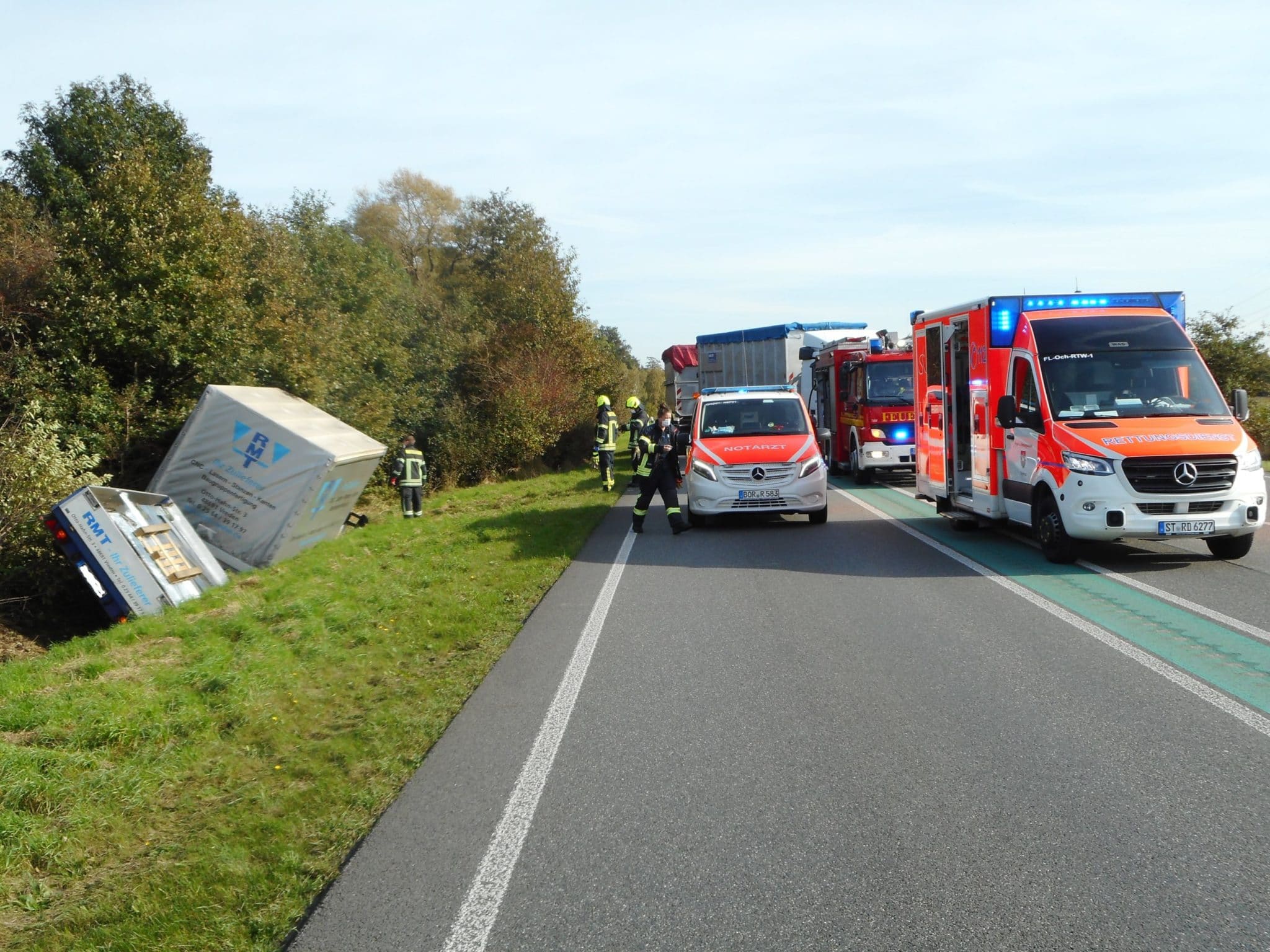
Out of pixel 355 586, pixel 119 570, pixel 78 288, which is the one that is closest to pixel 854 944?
pixel 355 586

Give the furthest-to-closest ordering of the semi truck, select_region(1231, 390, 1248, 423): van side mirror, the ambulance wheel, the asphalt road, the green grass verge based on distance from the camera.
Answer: the semi truck
select_region(1231, 390, 1248, 423): van side mirror
the ambulance wheel
the green grass verge
the asphalt road

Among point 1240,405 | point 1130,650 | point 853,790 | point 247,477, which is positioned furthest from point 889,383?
point 853,790

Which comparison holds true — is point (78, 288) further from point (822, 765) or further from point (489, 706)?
point (822, 765)

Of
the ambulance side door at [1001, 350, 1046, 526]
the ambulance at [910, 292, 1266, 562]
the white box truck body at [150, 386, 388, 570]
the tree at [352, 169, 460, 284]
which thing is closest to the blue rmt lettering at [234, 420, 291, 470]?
the white box truck body at [150, 386, 388, 570]

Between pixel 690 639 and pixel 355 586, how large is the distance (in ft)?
17.1

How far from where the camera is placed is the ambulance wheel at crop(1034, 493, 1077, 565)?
11337mm

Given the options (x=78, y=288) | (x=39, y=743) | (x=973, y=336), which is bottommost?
(x=39, y=743)

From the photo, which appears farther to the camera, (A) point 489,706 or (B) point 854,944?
(A) point 489,706

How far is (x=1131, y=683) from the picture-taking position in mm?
6805

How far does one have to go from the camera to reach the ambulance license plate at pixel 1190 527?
10734mm

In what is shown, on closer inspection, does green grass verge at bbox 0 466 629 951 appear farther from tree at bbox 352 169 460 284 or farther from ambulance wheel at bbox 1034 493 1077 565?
tree at bbox 352 169 460 284

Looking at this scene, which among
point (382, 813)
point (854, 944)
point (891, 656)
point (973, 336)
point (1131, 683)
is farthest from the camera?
point (973, 336)

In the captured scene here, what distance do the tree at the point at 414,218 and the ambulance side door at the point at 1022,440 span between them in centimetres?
4815

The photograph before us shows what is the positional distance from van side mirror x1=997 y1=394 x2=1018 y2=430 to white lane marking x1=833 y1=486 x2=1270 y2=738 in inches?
61.0
